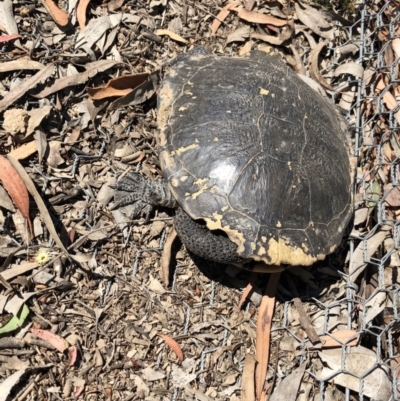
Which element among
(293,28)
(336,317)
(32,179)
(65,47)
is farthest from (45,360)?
(293,28)

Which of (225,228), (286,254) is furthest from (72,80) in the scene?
(286,254)

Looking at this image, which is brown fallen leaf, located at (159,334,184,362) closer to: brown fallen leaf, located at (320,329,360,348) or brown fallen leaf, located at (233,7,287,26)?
Result: brown fallen leaf, located at (320,329,360,348)

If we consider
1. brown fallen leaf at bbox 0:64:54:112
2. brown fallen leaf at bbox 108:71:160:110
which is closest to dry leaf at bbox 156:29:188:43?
brown fallen leaf at bbox 108:71:160:110

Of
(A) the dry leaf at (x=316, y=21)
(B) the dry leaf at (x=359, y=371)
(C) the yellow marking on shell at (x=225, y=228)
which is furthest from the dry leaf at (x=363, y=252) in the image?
(A) the dry leaf at (x=316, y=21)

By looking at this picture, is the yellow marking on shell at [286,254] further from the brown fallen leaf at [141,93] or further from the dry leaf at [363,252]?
the brown fallen leaf at [141,93]

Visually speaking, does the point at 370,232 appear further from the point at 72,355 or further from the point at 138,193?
the point at 72,355

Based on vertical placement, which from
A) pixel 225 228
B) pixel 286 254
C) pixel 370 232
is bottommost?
pixel 370 232
